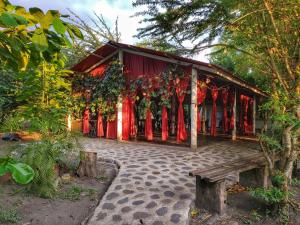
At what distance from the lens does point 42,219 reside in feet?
12.8

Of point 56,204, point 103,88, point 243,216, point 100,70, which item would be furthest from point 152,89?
point 243,216

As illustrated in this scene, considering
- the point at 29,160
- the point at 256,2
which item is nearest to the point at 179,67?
the point at 256,2

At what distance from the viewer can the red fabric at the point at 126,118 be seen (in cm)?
1065

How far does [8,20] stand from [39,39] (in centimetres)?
13

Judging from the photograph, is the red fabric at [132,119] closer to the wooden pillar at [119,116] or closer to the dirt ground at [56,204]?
the wooden pillar at [119,116]

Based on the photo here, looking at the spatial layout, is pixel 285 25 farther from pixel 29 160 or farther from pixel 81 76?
pixel 81 76

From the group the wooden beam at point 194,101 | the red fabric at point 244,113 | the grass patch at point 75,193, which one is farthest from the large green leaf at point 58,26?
the red fabric at point 244,113

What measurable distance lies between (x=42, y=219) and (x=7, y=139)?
7.33m

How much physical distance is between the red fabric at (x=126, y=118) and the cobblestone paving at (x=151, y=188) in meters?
2.45

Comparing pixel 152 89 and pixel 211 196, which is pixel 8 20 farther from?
pixel 152 89

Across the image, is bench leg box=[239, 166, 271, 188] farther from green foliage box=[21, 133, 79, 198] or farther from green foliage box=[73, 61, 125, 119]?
green foliage box=[73, 61, 125, 119]

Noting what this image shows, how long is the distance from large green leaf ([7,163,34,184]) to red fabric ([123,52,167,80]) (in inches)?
352

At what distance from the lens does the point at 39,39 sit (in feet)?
2.77

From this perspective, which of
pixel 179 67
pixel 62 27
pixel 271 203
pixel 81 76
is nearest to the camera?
pixel 62 27
